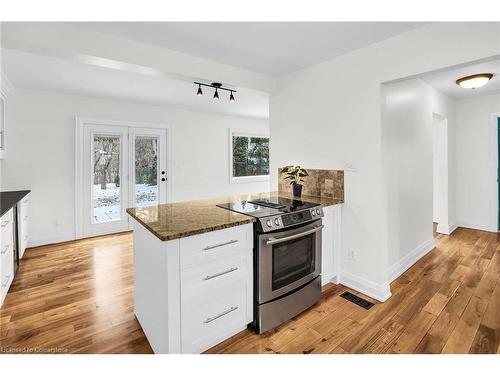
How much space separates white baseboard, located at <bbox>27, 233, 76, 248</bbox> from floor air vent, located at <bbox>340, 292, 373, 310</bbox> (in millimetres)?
4179

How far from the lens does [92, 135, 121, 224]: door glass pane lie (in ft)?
14.7

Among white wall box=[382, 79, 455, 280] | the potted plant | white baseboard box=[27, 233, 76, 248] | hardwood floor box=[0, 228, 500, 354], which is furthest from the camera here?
white baseboard box=[27, 233, 76, 248]

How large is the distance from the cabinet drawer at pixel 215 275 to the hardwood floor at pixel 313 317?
0.46 meters

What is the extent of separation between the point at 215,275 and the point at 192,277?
0.17m

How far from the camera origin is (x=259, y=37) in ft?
7.26

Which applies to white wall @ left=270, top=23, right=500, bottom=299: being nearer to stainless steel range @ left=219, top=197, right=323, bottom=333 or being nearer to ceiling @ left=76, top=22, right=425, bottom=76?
ceiling @ left=76, top=22, right=425, bottom=76

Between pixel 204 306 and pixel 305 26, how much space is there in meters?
2.18

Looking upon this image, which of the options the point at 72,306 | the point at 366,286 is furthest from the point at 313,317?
the point at 72,306

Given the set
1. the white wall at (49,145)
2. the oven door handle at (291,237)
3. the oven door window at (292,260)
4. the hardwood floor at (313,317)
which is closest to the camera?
the hardwood floor at (313,317)

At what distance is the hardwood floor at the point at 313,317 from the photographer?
184cm

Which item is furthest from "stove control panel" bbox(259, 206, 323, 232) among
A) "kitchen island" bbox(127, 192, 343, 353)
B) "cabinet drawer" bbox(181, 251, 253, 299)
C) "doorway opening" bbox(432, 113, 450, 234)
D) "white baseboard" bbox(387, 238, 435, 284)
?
"doorway opening" bbox(432, 113, 450, 234)

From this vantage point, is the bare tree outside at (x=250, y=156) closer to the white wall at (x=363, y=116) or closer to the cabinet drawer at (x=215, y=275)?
the white wall at (x=363, y=116)

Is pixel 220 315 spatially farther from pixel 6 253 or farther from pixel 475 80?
pixel 475 80

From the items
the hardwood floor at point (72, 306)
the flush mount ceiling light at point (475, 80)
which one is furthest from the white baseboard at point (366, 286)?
the flush mount ceiling light at point (475, 80)
